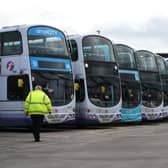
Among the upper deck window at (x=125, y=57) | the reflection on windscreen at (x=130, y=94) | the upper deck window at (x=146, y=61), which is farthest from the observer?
the upper deck window at (x=146, y=61)

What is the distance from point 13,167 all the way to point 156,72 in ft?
64.4

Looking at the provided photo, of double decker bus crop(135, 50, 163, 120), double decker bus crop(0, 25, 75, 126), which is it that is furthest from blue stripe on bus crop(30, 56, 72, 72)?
double decker bus crop(135, 50, 163, 120)

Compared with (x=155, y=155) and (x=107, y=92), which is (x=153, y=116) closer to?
(x=107, y=92)

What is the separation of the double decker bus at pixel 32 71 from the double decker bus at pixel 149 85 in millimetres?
7038

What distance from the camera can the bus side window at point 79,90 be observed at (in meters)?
21.8

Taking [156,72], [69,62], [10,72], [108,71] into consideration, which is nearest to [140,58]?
[156,72]

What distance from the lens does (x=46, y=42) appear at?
20.4 m

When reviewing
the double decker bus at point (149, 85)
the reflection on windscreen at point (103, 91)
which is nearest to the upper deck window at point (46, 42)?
the reflection on windscreen at point (103, 91)

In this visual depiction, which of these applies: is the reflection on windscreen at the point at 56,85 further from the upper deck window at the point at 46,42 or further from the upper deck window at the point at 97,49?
the upper deck window at the point at 97,49

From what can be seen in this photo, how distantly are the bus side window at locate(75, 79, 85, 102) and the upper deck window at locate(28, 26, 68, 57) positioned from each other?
1515 mm

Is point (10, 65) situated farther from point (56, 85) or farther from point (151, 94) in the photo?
point (151, 94)

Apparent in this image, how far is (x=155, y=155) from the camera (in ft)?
36.2

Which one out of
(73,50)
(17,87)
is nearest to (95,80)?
(73,50)

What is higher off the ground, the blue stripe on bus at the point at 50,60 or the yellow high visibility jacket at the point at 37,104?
the blue stripe on bus at the point at 50,60
